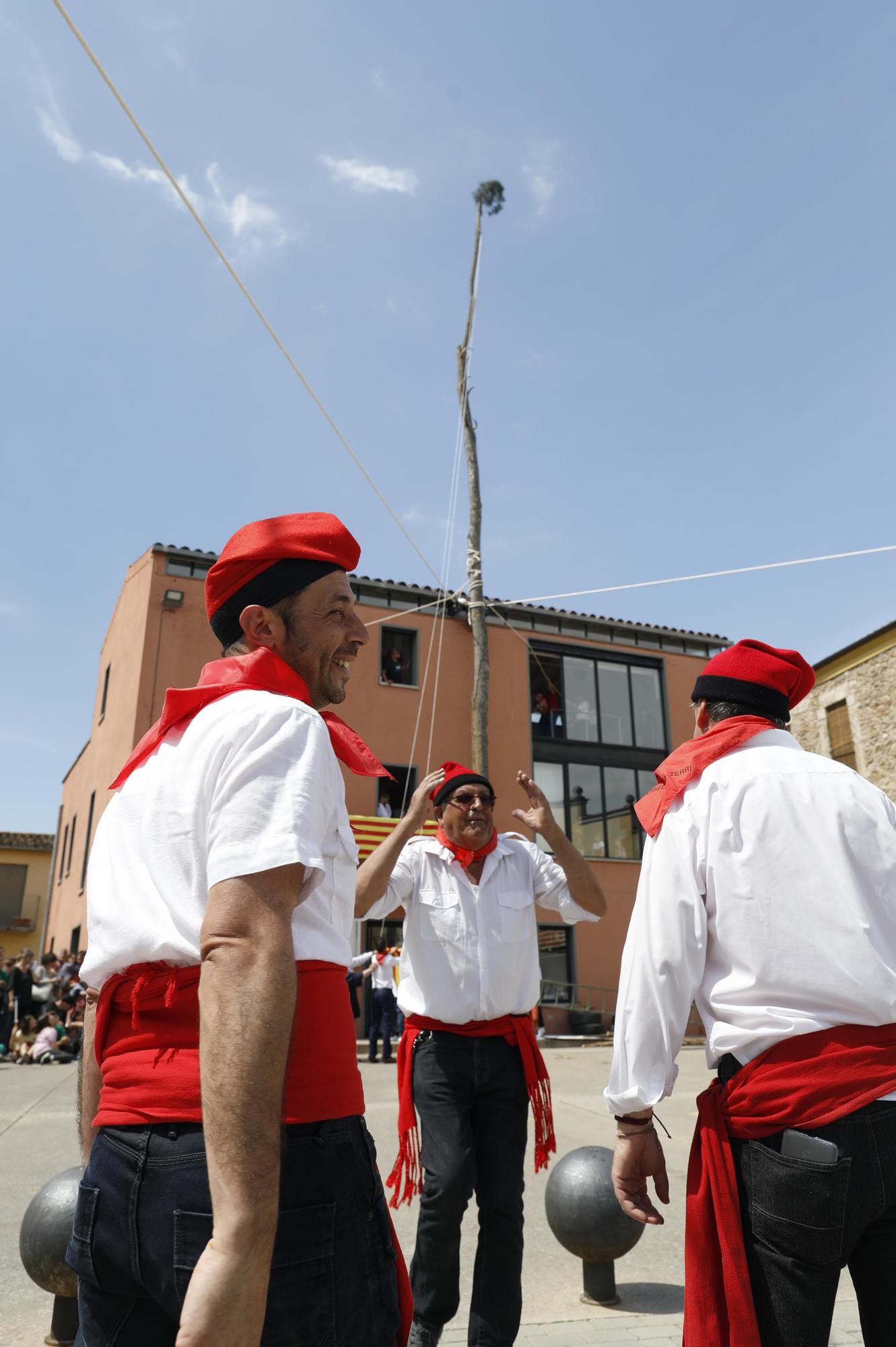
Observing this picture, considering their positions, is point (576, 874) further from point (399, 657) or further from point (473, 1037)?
point (399, 657)

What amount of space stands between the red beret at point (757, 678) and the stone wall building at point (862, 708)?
26808mm

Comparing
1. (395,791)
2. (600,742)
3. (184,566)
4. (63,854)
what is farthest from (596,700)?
(63,854)

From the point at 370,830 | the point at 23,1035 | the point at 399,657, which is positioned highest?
the point at 399,657

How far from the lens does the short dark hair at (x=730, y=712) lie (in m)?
2.59

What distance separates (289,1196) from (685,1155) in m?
6.38

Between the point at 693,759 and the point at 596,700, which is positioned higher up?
the point at 596,700

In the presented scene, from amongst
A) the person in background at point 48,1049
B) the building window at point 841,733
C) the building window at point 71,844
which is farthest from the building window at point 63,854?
the building window at point 841,733

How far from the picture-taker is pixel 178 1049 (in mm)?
1424

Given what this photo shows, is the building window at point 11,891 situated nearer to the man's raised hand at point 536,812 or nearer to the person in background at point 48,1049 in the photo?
the person in background at point 48,1049

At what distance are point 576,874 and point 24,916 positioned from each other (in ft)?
126

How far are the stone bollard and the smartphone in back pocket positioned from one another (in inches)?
106

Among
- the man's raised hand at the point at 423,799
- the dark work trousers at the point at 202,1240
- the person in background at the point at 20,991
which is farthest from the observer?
the person in background at the point at 20,991

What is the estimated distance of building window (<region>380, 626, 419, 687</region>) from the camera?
68.9 feet

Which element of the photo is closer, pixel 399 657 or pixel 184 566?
pixel 184 566
